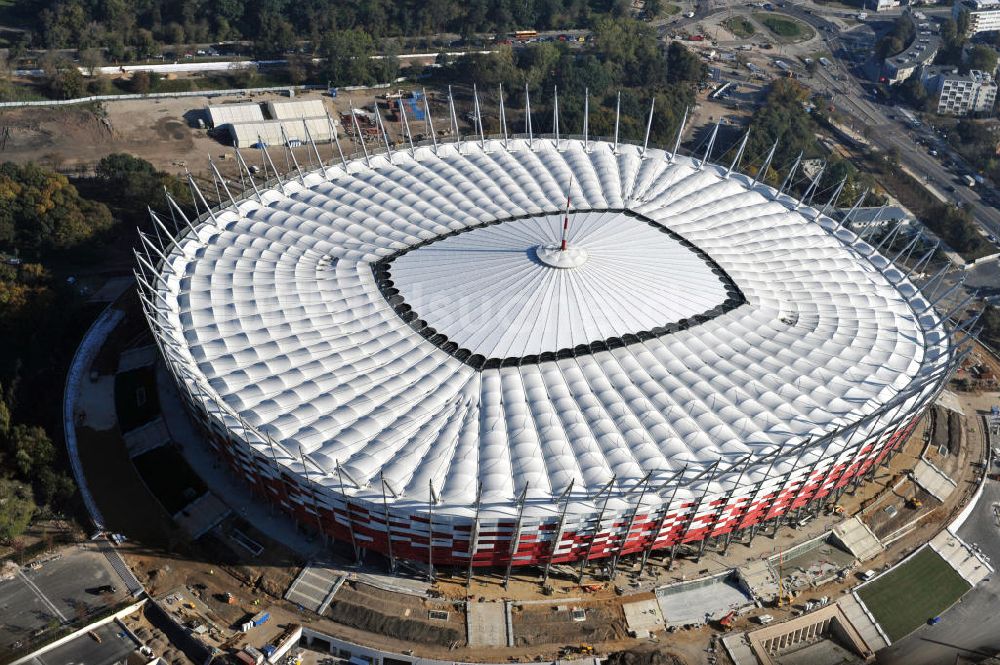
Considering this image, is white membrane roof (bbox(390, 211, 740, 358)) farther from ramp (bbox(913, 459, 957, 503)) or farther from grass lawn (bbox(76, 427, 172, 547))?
grass lawn (bbox(76, 427, 172, 547))

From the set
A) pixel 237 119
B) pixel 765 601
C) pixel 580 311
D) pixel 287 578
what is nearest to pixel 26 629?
pixel 287 578

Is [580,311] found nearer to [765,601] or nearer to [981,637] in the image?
[765,601]

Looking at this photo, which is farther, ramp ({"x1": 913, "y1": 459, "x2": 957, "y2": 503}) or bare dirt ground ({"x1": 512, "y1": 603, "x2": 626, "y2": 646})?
ramp ({"x1": 913, "y1": 459, "x2": 957, "y2": 503})

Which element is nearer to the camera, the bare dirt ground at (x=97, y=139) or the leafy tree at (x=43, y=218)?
the leafy tree at (x=43, y=218)

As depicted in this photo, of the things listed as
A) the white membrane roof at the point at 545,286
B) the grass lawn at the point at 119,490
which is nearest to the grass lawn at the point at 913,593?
the white membrane roof at the point at 545,286

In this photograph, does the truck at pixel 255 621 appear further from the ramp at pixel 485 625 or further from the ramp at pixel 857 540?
the ramp at pixel 857 540

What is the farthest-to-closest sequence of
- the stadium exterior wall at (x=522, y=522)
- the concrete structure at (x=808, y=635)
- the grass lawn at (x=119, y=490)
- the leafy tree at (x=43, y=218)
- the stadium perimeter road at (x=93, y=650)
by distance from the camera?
the leafy tree at (x=43, y=218) < the grass lawn at (x=119, y=490) < the concrete structure at (x=808, y=635) < the stadium perimeter road at (x=93, y=650) < the stadium exterior wall at (x=522, y=522)

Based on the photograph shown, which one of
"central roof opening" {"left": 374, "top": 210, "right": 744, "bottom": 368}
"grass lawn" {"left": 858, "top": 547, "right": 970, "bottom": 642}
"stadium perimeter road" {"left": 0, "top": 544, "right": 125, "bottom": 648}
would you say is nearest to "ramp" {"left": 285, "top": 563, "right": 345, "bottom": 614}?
"stadium perimeter road" {"left": 0, "top": 544, "right": 125, "bottom": 648}

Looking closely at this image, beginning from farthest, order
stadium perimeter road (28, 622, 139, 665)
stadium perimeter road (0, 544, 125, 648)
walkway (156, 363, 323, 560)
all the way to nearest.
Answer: walkway (156, 363, 323, 560) → stadium perimeter road (0, 544, 125, 648) → stadium perimeter road (28, 622, 139, 665)
